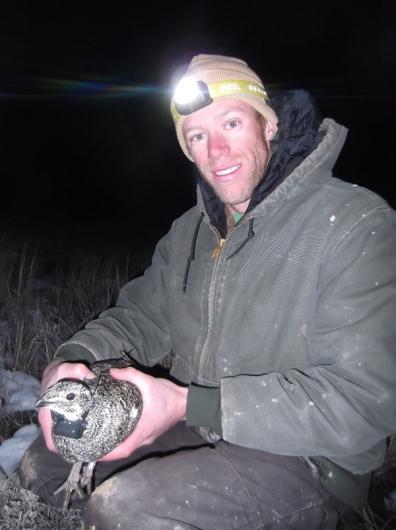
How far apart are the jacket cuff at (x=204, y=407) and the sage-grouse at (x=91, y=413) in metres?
→ 0.21

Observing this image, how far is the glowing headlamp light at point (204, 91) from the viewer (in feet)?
7.79

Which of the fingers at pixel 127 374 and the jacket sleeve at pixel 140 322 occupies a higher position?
the fingers at pixel 127 374

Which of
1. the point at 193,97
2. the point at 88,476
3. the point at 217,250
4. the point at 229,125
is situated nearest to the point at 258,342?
the point at 217,250

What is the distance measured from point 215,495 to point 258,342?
0.67m

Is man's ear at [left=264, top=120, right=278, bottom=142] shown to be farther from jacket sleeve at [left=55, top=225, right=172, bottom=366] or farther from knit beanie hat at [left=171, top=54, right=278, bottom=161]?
jacket sleeve at [left=55, top=225, right=172, bottom=366]

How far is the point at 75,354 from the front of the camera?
2.35m

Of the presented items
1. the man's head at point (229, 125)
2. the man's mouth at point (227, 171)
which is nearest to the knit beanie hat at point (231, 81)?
the man's head at point (229, 125)

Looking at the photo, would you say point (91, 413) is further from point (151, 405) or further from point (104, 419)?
point (151, 405)

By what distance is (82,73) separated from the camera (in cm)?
3772

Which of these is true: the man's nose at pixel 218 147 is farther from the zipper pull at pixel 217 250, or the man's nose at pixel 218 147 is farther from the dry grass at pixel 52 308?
the dry grass at pixel 52 308

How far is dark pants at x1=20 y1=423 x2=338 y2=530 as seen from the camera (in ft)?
5.51

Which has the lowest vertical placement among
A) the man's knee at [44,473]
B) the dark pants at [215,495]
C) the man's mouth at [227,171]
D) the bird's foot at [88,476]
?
the man's knee at [44,473]

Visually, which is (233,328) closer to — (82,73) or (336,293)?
(336,293)

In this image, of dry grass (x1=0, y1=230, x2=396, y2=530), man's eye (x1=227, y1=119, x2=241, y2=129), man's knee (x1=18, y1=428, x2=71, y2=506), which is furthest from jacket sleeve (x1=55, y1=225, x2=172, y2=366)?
dry grass (x1=0, y1=230, x2=396, y2=530)
